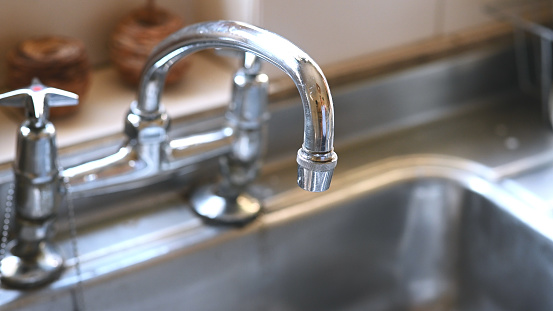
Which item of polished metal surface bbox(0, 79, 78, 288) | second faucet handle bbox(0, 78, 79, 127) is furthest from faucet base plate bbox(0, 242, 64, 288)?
second faucet handle bbox(0, 78, 79, 127)

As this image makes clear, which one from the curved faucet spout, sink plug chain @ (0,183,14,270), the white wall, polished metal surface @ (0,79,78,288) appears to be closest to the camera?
the curved faucet spout

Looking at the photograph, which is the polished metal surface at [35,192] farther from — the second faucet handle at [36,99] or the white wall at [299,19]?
the white wall at [299,19]

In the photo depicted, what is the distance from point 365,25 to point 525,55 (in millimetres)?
269

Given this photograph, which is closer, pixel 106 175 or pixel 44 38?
pixel 106 175

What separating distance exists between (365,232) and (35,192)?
40cm

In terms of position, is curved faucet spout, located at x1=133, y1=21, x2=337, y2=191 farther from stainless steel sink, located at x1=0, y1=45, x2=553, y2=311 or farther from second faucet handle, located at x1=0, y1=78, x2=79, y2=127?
stainless steel sink, located at x1=0, y1=45, x2=553, y2=311

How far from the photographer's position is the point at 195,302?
839mm

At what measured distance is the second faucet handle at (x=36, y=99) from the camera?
2.18 feet

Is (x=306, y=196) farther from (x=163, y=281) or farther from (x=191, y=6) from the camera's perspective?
(x=191, y=6)

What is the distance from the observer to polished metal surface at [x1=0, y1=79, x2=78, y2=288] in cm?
67

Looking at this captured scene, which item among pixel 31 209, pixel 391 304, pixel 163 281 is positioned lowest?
pixel 391 304

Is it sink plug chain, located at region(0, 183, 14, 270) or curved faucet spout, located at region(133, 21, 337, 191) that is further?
sink plug chain, located at region(0, 183, 14, 270)

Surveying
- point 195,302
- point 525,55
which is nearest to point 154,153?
point 195,302

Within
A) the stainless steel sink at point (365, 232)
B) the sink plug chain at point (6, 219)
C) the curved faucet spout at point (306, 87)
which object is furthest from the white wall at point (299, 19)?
the curved faucet spout at point (306, 87)
